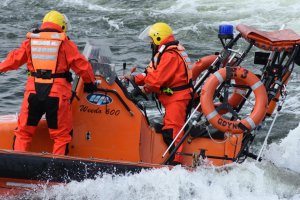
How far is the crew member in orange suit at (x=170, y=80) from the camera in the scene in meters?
6.71

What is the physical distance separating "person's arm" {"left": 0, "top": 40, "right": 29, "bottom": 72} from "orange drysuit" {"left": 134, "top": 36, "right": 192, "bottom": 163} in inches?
48.6

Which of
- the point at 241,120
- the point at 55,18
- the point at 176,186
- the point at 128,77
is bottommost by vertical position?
the point at 176,186

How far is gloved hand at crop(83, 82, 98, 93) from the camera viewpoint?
6398 millimetres

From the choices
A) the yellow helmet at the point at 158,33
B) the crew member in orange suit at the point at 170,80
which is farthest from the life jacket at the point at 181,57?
the yellow helmet at the point at 158,33

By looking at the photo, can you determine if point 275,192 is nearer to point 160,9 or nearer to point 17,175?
point 17,175

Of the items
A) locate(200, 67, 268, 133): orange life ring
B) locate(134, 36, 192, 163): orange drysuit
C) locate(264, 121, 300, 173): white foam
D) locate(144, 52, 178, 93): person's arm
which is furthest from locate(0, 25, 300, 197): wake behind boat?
locate(264, 121, 300, 173): white foam

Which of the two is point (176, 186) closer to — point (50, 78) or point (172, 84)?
point (172, 84)

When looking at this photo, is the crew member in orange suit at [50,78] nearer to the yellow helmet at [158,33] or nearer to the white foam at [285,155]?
the yellow helmet at [158,33]

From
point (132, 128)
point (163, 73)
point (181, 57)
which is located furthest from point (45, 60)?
point (181, 57)

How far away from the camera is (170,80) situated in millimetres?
6777

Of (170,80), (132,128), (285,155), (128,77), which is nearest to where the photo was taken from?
(132,128)

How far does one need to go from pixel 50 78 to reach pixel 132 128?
0.97 metres

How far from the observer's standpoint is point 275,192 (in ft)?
22.4

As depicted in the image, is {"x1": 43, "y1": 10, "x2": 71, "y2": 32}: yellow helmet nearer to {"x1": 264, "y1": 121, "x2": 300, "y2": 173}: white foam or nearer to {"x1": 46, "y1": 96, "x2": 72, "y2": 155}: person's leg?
{"x1": 46, "y1": 96, "x2": 72, "y2": 155}: person's leg
